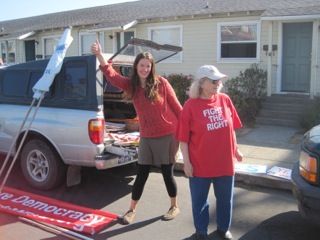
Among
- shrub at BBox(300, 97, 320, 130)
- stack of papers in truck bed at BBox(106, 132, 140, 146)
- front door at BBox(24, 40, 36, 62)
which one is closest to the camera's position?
stack of papers in truck bed at BBox(106, 132, 140, 146)

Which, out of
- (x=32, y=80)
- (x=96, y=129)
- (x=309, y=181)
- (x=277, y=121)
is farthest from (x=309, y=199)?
(x=277, y=121)

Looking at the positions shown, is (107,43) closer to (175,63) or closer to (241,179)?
(175,63)

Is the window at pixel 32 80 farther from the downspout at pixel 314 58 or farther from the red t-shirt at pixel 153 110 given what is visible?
the downspout at pixel 314 58

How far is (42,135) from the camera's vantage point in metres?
5.76

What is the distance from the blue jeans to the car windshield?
234 centimetres

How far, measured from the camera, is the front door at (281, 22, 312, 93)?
1236cm

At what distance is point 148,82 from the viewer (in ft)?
15.4

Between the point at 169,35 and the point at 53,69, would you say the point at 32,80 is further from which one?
the point at 169,35

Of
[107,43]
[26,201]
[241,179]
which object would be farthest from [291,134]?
[107,43]

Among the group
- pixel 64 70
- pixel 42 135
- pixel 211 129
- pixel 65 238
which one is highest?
pixel 64 70

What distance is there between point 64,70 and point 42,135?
903 mm

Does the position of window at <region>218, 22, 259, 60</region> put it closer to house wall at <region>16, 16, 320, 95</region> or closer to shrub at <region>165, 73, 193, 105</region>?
house wall at <region>16, 16, 320, 95</region>

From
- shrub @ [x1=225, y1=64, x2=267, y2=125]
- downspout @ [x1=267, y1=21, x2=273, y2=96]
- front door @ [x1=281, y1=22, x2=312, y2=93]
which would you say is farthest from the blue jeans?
front door @ [x1=281, y1=22, x2=312, y2=93]

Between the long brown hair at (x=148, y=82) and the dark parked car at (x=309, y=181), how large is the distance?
5.30 feet
